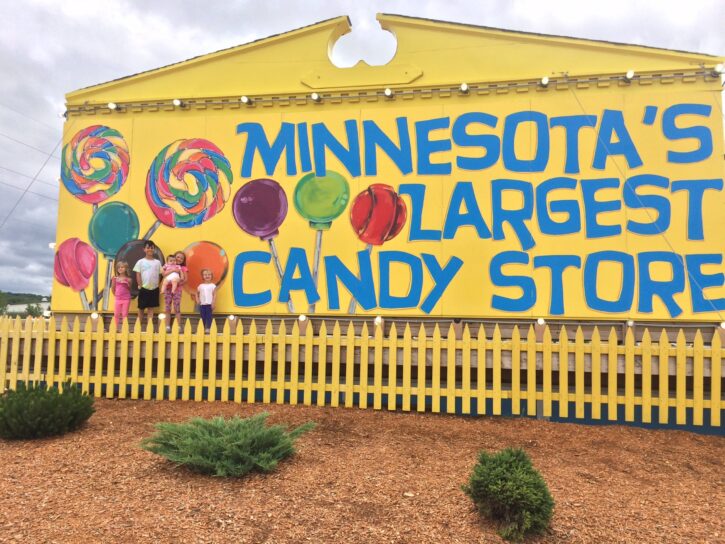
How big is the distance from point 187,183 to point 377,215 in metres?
3.29

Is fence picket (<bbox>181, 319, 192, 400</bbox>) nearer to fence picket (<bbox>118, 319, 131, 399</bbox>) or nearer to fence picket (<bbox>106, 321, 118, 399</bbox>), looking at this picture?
fence picket (<bbox>118, 319, 131, 399</bbox>)

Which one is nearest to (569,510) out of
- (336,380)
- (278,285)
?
(336,380)

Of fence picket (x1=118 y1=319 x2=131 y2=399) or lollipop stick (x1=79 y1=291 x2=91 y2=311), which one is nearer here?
fence picket (x1=118 y1=319 x2=131 y2=399)

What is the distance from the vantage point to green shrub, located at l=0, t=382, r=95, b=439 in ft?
14.2

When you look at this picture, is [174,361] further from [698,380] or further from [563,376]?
[698,380]

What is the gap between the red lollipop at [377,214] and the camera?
7.61 metres

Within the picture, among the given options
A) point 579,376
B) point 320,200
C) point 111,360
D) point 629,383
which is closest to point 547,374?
point 579,376

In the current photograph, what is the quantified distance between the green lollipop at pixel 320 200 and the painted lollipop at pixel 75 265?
3745 millimetres

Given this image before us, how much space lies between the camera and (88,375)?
6.30 meters

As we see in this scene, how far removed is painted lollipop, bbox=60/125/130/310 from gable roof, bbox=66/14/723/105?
69 cm

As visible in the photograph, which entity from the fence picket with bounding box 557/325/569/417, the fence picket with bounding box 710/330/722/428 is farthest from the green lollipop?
the fence picket with bounding box 710/330/722/428

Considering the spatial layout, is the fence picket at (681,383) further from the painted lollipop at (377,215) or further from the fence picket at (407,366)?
the painted lollipop at (377,215)

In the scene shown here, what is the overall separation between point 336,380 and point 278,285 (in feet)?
8.56

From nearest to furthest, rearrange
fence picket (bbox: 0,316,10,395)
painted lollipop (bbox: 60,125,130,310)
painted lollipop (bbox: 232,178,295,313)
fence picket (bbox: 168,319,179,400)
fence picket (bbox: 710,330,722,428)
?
1. fence picket (bbox: 710,330,722,428)
2. fence picket (bbox: 168,319,179,400)
3. fence picket (bbox: 0,316,10,395)
4. painted lollipop (bbox: 232,178,295,313)
5. painted lollipop (bbox: 60,125,130,310)
